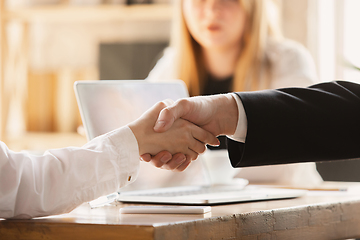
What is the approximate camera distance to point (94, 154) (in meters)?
0.71

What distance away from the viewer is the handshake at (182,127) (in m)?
0.85

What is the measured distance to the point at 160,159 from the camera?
35.4 inches

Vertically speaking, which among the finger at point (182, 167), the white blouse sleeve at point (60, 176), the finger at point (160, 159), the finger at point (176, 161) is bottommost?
the finger at point (182, 167)

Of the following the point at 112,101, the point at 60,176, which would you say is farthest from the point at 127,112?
the point at 60,176

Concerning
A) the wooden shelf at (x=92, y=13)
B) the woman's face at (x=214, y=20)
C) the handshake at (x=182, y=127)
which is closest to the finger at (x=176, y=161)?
the handshake at (x=182, y=127)

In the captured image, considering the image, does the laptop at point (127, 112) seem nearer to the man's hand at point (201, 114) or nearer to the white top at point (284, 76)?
the man's hand at point (201, 114)

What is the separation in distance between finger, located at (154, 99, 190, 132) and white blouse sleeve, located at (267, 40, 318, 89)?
0.91 meters

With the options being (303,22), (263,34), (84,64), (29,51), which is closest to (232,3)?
(263,34)

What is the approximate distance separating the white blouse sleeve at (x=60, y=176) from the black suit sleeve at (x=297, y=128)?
0.77 feet

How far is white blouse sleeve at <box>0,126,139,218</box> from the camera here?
0.65 m

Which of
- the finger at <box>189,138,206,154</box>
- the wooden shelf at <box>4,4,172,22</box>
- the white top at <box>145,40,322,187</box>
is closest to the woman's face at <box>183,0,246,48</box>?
the white top at <box>145,40,322,187</box>

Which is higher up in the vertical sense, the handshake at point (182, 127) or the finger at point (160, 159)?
the handshake at point (182, 127)

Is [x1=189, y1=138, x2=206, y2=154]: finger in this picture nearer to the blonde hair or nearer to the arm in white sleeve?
the arm in white sleeve

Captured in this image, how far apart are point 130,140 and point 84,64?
7.38ft
